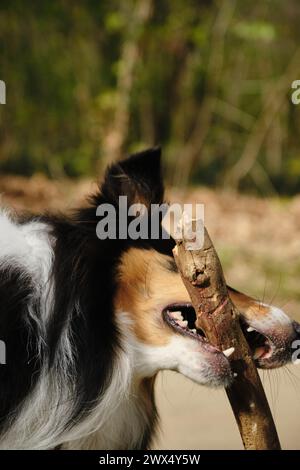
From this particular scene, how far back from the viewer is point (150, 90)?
428 inches

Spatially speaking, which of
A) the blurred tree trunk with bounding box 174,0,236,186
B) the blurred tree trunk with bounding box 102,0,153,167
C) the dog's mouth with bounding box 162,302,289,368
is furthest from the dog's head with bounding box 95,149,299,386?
the blurred tree trunk with bounding box 174,0,236,186

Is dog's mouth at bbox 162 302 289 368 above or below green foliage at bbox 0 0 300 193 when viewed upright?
below

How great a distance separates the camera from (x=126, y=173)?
3.00 metres

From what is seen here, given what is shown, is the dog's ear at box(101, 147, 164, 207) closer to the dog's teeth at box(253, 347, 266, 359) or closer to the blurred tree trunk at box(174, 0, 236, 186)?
the dog's teeth at box(253, 347, 266, 359)

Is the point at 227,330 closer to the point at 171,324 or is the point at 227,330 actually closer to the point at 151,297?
the point at 171,324

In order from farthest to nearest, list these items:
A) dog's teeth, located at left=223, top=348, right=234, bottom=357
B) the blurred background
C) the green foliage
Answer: the green foliage, the blurred background, dog's teeth, located at left=223, top=348, right=234, bottom=357

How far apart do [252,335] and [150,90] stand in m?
8.54

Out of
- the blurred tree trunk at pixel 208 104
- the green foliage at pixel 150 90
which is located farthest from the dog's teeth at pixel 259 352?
the blurred tree trunk at pixel 208 104

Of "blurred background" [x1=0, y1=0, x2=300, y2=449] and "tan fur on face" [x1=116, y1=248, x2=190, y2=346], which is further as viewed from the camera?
"blurred background" [x1=0, y1=0, x2=300, y2=449]

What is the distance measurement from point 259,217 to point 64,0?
4.66 m

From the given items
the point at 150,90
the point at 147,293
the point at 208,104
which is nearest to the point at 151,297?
the point at 147,293

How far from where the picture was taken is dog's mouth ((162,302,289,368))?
2.63 meters

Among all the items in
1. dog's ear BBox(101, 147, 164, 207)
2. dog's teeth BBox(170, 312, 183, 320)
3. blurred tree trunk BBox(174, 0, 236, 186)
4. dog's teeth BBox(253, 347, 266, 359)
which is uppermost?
blurred tree trunk BBox(174, 0, 236, 186)

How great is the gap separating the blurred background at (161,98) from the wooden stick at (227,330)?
6.52 meters
